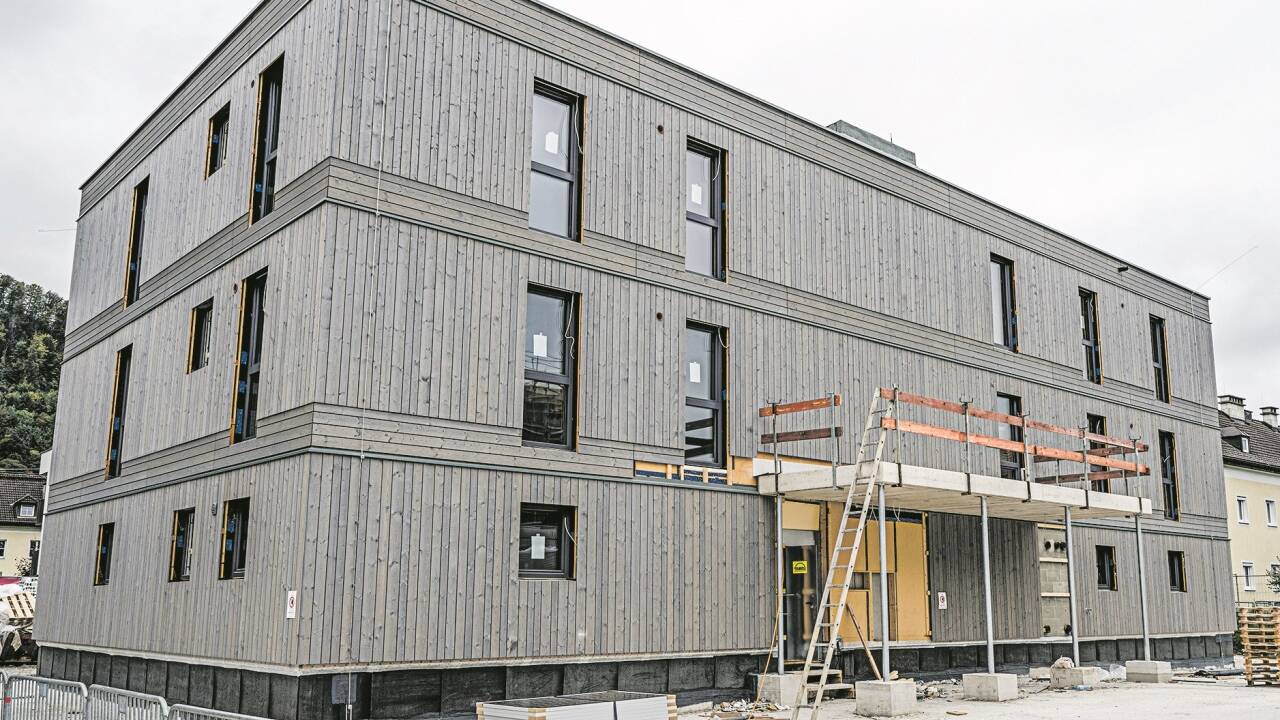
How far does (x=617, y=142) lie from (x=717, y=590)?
6777mm

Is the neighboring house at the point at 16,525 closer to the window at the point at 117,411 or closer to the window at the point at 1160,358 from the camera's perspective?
the window at the point at 117,411

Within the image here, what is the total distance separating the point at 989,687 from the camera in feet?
53.8

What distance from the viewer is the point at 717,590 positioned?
15945 millimetres

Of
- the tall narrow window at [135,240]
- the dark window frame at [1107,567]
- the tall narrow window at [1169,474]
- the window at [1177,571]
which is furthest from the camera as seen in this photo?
the tall narrow window at [1169,474]

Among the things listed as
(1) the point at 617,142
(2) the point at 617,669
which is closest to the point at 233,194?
(1) the point at 617,142

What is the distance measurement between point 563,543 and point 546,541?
0.27 meters

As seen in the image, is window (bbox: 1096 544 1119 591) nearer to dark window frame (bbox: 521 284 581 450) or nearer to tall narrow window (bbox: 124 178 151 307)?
dark window frame (bbox: 521 284 581 450)

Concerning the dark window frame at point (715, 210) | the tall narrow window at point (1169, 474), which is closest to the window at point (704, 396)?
the dark window frame at point (715, 210)

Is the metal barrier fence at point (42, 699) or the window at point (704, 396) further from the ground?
the window at point (704, 396)

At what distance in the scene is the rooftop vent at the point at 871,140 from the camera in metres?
20.7

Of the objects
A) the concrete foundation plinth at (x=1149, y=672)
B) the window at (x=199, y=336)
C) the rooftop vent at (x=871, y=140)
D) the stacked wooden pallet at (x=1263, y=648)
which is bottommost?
the concrete foundation plinth at (x=1149, y=672)

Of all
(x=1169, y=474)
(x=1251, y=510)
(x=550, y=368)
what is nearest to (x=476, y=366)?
(x=550, y=368)

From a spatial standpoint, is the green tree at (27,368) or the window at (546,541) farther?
the green tree at (27,368)

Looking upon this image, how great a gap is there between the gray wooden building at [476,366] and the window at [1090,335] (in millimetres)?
3200
